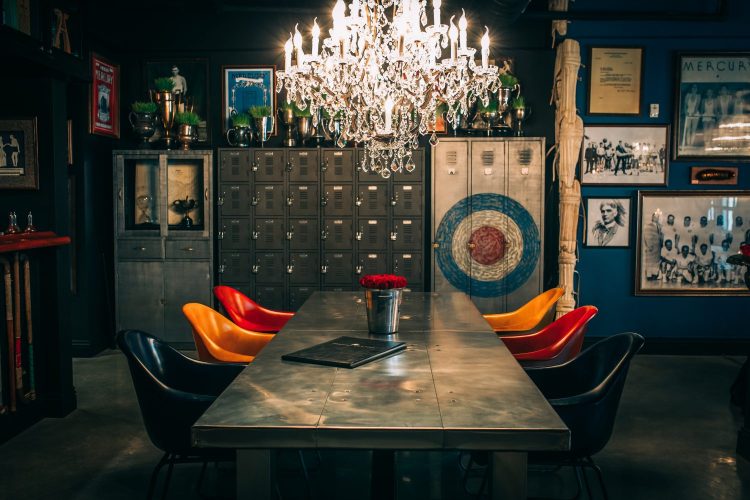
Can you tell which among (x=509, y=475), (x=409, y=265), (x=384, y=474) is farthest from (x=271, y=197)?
(x=509, y=475)

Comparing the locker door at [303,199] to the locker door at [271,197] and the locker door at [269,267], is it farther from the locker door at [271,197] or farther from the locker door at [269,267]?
the locker door at [269,267]

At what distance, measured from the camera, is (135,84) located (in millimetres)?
6324

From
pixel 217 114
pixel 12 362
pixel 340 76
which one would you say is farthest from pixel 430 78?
pixel 217 114

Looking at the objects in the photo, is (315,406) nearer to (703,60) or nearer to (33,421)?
(33,421)

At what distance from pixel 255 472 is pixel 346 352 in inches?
31.4

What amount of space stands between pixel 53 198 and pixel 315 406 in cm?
297

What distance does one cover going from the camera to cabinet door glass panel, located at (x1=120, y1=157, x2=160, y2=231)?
6.03 m

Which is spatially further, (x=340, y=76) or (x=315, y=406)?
(x=340, y=76)

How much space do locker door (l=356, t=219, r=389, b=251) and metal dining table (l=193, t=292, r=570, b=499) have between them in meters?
3.36

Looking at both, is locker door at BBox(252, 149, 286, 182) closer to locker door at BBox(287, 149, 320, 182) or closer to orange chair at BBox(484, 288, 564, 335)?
locker door at BBox(287, 149, 320, 182)

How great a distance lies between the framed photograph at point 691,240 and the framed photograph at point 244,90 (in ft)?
11.9

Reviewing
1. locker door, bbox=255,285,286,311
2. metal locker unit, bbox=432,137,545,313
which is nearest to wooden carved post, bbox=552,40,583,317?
metal locker unit, bbox=432,137,545,313

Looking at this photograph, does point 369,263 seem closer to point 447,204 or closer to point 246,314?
point 447,204

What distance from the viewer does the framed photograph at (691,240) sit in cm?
589
